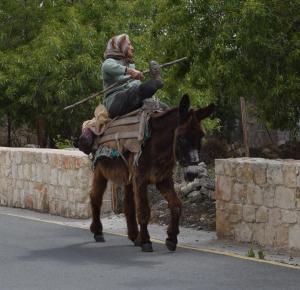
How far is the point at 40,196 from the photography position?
17.3 metres

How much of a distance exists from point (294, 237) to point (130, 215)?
2382mm

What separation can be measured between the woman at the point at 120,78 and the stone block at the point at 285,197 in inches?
76.9

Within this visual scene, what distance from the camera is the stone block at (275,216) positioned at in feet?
36.7

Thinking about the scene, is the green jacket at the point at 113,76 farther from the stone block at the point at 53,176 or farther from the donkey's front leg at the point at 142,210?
the stone block at the point at 53,176

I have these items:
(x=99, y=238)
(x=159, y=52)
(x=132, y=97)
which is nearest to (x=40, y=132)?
(x=159, y=52)

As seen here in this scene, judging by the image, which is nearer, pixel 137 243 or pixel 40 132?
pixel 137 243

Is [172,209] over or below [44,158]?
below

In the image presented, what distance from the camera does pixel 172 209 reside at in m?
11.2

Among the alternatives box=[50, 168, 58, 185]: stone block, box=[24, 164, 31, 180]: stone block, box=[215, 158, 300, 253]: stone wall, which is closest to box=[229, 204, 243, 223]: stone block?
box=[215, 158, 300, 253]: stone wall

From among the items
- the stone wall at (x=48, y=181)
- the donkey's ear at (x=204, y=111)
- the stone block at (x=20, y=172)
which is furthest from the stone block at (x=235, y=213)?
the stone block at (x=20, y=172)

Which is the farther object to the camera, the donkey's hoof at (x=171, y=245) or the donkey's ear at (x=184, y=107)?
the donkey's hoof at (x=171, y=245)

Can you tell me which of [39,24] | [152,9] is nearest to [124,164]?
[152,9]

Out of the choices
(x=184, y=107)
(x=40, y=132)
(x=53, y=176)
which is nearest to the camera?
(x=184, y=107)

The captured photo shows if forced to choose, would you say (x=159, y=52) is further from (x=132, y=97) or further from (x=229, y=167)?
(x=132, y=97)
